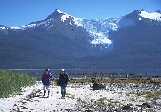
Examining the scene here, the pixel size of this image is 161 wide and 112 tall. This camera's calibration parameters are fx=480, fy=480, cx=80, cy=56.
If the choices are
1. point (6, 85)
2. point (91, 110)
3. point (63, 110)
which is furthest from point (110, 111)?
point (6, 85)

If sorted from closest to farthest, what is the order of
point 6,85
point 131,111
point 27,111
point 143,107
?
1. point 27,111
2. point 131,111
3. point 143,107
4. point 6,85

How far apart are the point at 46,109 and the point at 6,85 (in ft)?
44.4

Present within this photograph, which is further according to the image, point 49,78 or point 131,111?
point 49,78

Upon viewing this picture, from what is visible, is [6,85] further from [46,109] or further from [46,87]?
[46,109]

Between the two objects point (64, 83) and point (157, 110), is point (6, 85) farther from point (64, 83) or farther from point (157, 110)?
point (157, 110)

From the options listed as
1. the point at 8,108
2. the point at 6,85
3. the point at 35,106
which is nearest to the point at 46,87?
the point at 6,85

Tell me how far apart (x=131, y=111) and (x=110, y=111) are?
1358mm

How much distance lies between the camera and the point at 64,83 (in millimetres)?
40000

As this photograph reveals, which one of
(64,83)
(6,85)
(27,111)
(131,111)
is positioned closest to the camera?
(27,111)

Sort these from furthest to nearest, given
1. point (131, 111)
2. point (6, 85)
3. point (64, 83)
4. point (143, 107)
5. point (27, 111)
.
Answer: point (6, 85), point (64, 83), point (143, 107), point (131, 111), point (27, 111)

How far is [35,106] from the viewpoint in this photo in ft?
103

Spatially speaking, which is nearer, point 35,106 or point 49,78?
point 35,106

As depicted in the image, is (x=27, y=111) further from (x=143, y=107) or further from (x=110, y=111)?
(x=143, y=107)

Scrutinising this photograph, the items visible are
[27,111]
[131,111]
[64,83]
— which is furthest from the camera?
[64,83]
